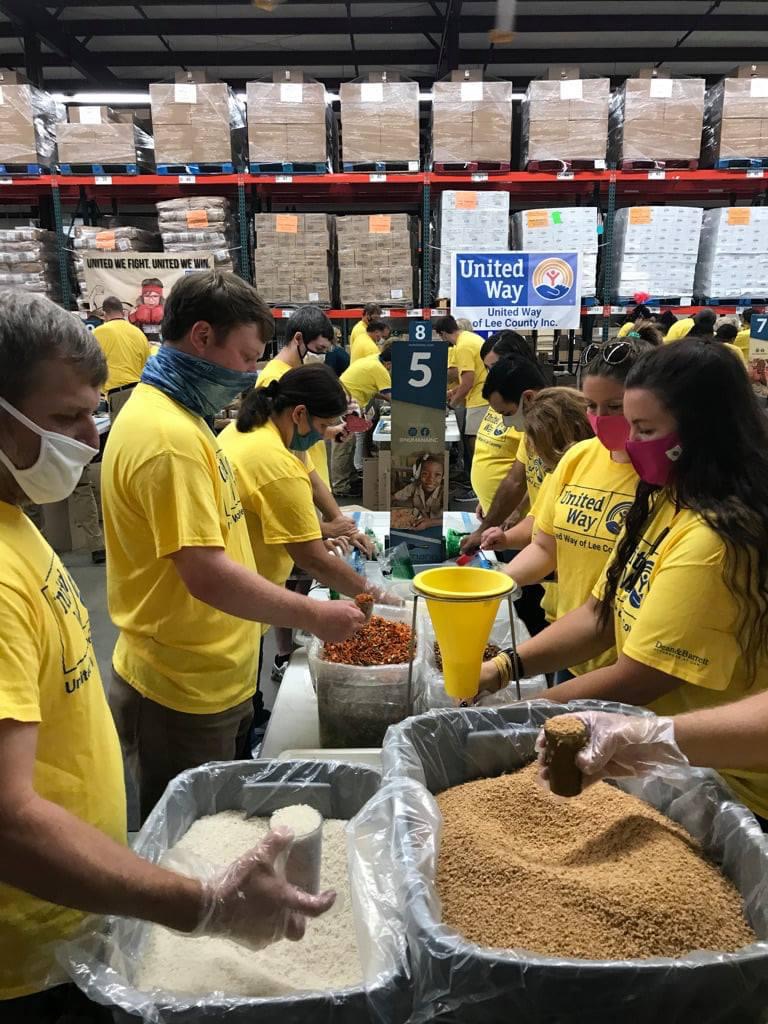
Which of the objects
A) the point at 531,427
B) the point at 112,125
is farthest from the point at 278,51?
the point at 531,427

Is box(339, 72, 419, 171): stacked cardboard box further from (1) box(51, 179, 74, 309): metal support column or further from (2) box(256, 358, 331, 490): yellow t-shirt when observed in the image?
(2) box(256, 358, 331, 490): yellow t-shirt

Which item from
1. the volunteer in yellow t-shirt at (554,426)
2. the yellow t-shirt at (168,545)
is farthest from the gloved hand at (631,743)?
the volunteer in yellow t-shirt at (554,426)

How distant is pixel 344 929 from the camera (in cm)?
112

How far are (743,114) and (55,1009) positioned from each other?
840cm

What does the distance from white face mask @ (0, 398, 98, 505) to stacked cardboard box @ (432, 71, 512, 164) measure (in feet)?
22.9

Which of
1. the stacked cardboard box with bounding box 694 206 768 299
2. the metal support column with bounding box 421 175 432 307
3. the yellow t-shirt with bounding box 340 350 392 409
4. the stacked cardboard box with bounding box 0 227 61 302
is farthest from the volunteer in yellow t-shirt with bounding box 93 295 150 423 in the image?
the stacked cardboard box with bounding box 694 206 768 299

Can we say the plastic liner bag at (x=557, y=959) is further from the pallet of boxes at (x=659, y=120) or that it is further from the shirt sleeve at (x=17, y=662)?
the pallet of boxes at (x=659, y=120)

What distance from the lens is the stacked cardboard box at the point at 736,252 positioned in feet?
22.7

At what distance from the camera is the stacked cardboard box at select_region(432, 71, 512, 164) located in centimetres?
693

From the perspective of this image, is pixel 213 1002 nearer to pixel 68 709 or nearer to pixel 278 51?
pixel 68 709

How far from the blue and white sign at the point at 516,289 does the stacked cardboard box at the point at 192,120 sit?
3784 millimetres

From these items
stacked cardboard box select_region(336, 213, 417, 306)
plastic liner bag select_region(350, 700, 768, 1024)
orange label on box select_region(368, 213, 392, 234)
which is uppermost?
orange label on box select_region(368, 213, 392, 234)

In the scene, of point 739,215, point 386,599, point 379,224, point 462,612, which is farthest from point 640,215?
point 462,612

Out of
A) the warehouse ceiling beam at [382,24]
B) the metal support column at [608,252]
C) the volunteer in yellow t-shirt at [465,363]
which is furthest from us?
the warehouse ceiling beam at [382,24]
